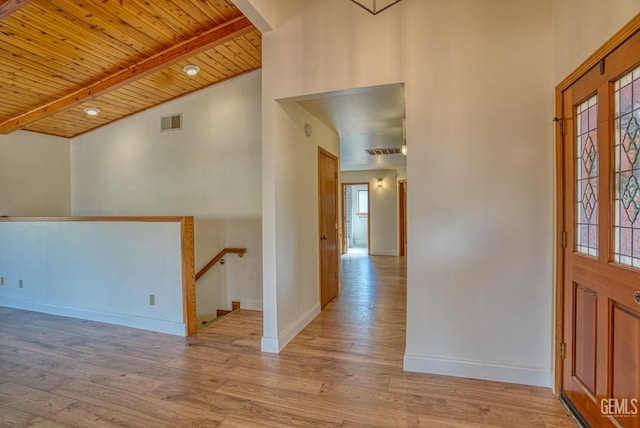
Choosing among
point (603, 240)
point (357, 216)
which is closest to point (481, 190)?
point (603, 240)

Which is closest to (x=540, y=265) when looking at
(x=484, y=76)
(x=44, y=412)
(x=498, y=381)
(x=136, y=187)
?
(x=498, y=381)

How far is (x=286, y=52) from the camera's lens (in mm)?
2779

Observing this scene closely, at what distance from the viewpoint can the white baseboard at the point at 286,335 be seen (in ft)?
9.38

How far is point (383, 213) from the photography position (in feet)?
29.3

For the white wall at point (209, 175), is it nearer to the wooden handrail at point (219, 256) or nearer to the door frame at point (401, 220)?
the wooden handrail at point (219, 256)

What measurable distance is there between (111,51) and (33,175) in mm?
3120

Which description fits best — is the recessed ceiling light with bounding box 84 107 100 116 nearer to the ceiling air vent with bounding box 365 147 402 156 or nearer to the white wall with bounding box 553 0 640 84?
the ceiling air vent with bounding box 365 147 402 156

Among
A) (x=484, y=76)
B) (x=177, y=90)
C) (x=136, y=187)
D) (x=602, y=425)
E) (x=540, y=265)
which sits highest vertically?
(x=177, y=90)

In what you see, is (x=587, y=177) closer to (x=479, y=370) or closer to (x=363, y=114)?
(x=479, y=370)

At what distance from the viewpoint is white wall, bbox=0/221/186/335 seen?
11.2 ft

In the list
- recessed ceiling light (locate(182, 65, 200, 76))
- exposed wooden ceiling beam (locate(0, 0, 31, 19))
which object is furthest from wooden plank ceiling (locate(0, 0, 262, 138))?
recessed ceiling light (locate(182, 65, 200, 76))

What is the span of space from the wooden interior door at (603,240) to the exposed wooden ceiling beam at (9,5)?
3866 mm

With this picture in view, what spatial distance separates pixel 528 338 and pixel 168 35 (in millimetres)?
4201

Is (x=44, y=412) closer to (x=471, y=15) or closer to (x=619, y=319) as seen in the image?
(x=619, y=319)
